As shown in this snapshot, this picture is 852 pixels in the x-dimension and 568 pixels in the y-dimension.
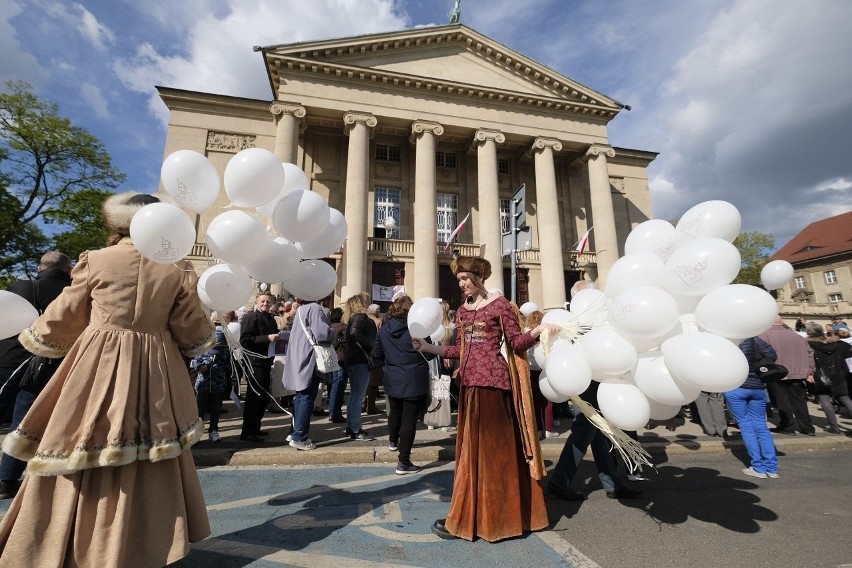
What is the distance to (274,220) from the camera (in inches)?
111

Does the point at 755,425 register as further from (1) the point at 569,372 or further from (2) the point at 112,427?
(2) the point at 112,427

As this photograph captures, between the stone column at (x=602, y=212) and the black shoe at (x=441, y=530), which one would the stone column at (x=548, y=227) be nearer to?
the stone column at (x=602, y=212)

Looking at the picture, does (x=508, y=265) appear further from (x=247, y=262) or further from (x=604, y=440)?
(x=247, y=262)

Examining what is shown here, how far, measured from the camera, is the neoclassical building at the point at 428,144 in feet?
60.4

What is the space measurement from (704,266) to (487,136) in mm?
19569

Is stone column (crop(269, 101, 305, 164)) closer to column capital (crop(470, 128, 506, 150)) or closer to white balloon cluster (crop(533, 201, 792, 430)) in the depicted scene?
column capital (crop(470, 128, 506, 150))

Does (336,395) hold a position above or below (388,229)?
below

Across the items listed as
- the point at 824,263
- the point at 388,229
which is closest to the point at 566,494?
the point at 388,229

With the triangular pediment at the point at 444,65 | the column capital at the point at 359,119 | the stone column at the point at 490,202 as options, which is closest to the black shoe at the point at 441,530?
the stone column at the point at 490,202

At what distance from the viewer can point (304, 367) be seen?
502cm

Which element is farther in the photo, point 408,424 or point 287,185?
point 408,424

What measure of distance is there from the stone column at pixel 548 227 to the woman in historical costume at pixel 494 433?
16.4 meters

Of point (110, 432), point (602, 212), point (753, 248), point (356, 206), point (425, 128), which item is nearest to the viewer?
point (110, 432)

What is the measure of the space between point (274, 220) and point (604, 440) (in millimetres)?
3721
